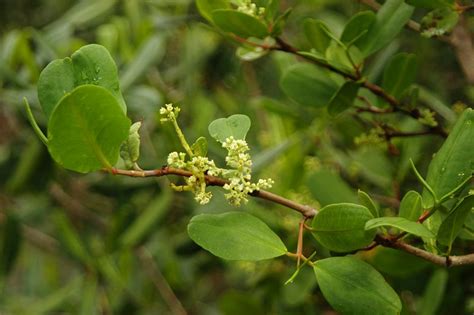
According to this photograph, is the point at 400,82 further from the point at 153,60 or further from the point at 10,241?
the point at 10,241

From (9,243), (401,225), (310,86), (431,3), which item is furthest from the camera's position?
(9,243)

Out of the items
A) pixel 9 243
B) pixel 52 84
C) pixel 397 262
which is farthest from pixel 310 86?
pixel 9 243

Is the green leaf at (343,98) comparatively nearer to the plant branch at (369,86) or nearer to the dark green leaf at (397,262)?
the plant branch at (369,86)

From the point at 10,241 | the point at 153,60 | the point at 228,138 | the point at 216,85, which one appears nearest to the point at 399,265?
the point at 228,138

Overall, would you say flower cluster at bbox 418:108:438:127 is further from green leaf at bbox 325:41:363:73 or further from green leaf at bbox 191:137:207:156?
green leaf at bbox 191:137:207:156

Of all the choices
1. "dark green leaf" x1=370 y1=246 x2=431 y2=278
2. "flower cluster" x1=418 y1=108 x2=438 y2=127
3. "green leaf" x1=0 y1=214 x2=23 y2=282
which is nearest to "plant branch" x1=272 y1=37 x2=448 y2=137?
"flower cluster" x1=418 y1=108 x2=438 y2=127

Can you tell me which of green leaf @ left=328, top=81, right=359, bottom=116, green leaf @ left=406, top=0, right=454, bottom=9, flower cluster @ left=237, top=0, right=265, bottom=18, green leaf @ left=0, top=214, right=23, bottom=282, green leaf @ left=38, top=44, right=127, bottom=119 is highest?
green leaf @ left=406, top=0, right=454, bottom=9

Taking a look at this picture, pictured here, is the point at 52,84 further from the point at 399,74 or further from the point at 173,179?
the point at 173,179
